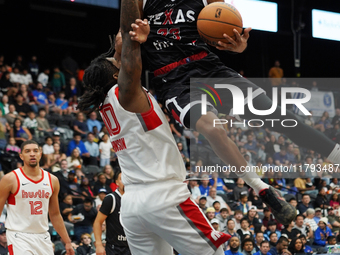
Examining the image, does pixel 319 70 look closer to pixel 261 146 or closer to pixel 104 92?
pixel 261 146

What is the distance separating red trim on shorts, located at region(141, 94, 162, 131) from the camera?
136 inches

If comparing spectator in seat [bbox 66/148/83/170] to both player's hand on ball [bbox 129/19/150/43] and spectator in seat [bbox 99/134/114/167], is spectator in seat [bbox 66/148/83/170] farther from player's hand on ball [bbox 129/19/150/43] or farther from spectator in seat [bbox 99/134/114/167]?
player's hand on ball [bbox 129/19/150/43]

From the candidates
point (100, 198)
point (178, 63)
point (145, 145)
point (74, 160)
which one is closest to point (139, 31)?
point (178, 63)

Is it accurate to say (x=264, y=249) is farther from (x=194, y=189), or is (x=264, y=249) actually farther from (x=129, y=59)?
(x=129, y=59)

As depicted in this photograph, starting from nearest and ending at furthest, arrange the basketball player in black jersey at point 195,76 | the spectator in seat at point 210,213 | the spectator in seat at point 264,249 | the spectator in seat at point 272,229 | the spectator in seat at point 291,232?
the basketball player in black jersey at point 195,76 → the spectator in seat at point 264,249 → the spectator in seat at point 210,213 → the spectator in seat at point 291,232 → the spectator in seat at point 272,229

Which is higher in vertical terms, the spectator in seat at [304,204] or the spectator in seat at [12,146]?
the spectator in seat at [12,146]

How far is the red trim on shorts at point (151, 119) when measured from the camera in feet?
11.4

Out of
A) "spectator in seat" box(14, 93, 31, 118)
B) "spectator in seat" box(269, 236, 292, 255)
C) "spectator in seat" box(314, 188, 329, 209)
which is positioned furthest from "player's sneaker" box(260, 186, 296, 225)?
"spectator in seat" box(14, 93, 31, 118)

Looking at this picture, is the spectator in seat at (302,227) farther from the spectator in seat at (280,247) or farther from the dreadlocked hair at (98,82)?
the dreadlocked hair at (98,82)

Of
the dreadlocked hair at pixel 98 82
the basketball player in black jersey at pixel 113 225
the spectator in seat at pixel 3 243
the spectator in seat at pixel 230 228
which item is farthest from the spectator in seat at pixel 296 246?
the dreadlocked hair at pixel 98 82

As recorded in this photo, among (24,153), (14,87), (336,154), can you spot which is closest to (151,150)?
(336,154)

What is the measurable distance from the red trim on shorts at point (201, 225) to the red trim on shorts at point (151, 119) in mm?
596

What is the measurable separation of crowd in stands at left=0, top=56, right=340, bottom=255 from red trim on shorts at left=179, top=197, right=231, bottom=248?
5506 mm

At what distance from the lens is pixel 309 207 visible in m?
12.5
